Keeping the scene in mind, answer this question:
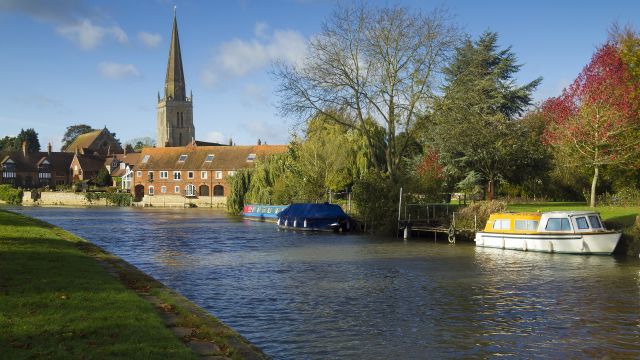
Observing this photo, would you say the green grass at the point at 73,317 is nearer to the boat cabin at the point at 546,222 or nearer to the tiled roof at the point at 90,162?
the boat cabin at the point at 546,222

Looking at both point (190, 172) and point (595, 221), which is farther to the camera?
point (190, 172)

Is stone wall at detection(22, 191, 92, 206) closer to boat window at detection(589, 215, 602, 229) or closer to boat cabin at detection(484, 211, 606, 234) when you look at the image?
boat cabin at detection(484, 211, 606, 234)

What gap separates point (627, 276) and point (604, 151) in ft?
67.5

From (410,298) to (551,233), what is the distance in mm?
15288

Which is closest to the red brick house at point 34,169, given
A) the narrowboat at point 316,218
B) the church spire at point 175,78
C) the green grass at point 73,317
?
the church spire at point 175,78

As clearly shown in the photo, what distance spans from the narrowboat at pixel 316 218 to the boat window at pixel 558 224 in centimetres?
1885

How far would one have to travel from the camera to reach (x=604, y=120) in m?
39.4

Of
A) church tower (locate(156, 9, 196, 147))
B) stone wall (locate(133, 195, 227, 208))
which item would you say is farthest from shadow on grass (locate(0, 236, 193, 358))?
church tower (locate(156, 9, 196, 147))

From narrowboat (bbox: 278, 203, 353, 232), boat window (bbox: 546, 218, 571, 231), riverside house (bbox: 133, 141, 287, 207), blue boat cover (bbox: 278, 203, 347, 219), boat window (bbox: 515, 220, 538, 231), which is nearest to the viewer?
boat window (bbox: 546, 218, 571, 231)

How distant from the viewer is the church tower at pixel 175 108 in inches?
6289

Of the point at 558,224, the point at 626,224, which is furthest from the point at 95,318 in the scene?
the point at 626,224

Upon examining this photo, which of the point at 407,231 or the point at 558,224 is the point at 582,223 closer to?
the point at 558,224

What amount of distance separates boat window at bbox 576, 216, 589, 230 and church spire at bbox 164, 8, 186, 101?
141 m

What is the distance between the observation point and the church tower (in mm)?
159750
